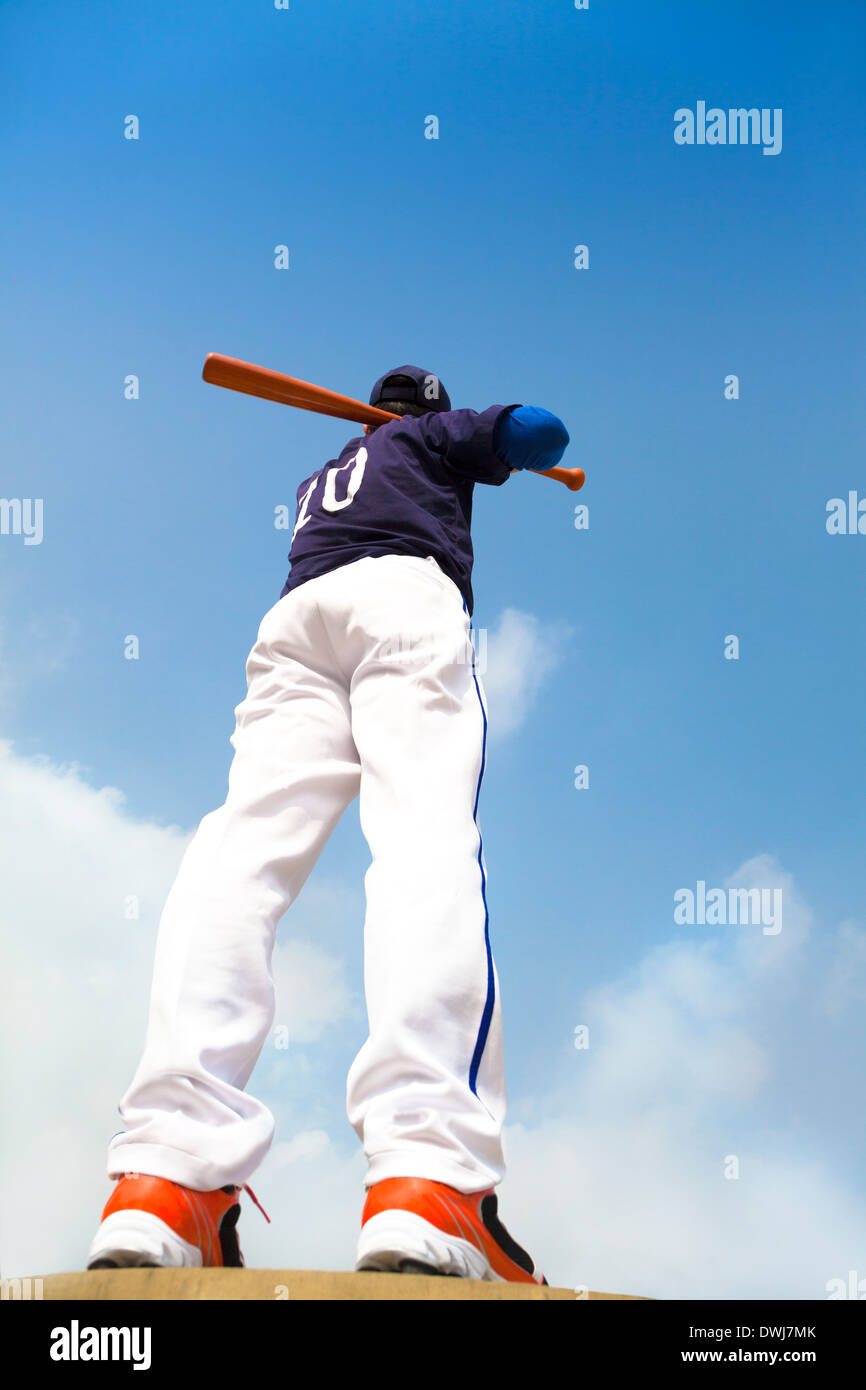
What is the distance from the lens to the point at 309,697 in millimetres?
1823

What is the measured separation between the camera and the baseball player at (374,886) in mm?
1283

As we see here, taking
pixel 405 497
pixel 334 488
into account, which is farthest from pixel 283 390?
pixel 405 497

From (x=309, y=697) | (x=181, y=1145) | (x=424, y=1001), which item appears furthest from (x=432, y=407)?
(x=181, y=1145)

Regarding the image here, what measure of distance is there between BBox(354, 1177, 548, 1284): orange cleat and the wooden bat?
4.34 ft

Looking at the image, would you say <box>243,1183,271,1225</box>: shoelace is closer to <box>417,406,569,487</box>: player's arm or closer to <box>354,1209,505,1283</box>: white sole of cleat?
<box>354,1209,505,1283</box>: white sole of cleat

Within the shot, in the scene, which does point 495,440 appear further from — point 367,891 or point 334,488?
point 367,891

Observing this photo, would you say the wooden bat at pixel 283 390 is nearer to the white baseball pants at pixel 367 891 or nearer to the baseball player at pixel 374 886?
the baseball player at pixel 374 886

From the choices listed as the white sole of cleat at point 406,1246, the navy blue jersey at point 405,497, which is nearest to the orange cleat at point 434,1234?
the white sole of cleat at point 406,1246

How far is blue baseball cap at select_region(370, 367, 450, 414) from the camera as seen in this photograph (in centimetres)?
239

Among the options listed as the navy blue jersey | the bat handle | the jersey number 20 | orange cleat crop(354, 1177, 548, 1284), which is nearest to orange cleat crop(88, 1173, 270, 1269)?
orange cleat crop(354, 1177, 548, 1284)

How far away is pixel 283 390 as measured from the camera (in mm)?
2164

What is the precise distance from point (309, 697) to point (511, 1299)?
1.03 metres

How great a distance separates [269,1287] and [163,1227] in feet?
0.83

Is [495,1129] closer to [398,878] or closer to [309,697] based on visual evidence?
[398,878]
